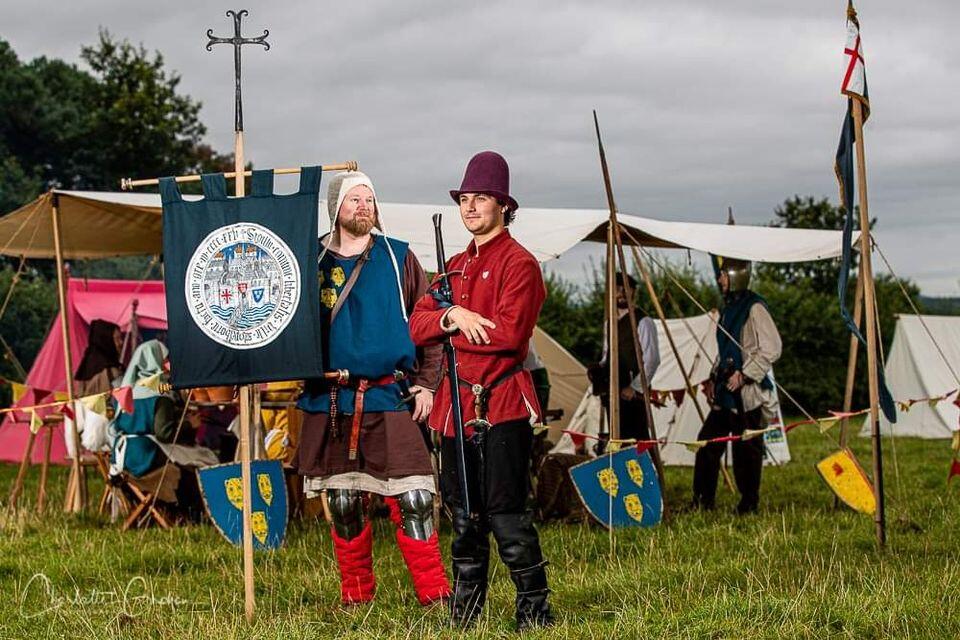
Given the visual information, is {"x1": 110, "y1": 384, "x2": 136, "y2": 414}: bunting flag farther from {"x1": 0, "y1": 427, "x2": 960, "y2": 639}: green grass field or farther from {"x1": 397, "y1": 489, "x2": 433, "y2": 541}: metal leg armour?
{"x1": 397, "y1": 489, "x2": 433, "y2": 541}: metal leg armour

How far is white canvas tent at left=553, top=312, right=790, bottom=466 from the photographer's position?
12992 mm

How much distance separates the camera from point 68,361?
898 cm

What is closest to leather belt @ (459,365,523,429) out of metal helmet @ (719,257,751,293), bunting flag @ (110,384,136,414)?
bunting flag @ (110,384,136,414)

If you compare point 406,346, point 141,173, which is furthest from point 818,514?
point 141,173

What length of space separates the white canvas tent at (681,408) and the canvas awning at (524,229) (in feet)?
11.2

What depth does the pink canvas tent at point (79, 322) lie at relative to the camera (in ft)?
43.0

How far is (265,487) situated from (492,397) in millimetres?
2833

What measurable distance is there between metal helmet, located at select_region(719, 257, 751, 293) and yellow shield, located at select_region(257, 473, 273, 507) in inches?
139

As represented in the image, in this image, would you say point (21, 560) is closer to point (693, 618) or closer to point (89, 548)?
point (89, 548)

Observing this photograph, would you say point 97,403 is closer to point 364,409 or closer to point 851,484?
point 364,409

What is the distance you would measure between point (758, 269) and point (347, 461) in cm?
2118

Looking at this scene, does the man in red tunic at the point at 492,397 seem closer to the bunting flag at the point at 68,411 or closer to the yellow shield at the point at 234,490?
the yellow shield at the point at 234,490

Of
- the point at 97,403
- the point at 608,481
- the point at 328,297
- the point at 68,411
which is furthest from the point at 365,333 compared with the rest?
the point at 68,411

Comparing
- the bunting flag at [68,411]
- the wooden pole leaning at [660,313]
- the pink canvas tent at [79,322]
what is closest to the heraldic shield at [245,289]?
the wooden pole leaning at [660,313]
